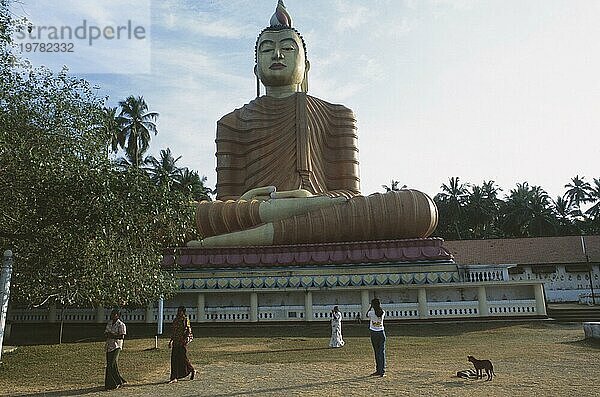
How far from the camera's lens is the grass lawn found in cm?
695

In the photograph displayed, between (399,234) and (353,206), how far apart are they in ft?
5.46

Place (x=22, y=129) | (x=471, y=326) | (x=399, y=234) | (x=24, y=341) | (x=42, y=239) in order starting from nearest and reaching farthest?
(x=42, y=239) → (x=22, y=129) → (x=24, y=341) → (x=471, y=326) → (x=399, y=234)

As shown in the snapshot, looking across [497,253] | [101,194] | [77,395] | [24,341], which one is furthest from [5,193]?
[497,253]

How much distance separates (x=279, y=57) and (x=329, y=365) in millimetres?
15416

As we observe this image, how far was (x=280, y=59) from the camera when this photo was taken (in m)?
21.9

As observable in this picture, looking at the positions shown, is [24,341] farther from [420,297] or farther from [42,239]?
[420,297]

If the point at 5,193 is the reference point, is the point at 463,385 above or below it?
below

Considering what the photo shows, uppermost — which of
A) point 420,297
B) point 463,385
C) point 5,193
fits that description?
point 5,193

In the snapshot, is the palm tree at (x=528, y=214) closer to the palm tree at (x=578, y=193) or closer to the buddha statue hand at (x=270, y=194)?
the palm tree at (x=578, y=193)

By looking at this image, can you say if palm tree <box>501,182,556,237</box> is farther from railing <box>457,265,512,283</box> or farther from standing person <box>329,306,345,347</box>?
standing person <box>329,306,345,347</box>

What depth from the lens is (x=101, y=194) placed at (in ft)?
22.6

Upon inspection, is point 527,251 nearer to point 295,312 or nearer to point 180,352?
point 295,312

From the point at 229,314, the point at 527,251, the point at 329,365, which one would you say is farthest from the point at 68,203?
the point at 527,251

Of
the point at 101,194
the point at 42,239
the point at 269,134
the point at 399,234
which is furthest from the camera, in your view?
the point at 269,134
